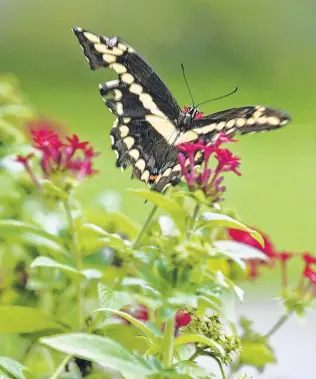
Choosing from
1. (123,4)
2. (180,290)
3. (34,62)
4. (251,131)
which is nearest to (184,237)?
(180,290)

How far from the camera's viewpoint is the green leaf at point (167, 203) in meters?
0.75

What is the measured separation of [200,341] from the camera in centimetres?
71

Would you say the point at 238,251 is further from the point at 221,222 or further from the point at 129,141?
the point at 129,141

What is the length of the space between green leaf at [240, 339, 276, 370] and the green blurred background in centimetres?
151

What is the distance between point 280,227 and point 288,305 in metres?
2.32

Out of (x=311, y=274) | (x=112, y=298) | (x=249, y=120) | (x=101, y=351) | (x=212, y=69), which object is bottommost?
(x=101, y=351)

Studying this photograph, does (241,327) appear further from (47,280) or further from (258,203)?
(258,203)

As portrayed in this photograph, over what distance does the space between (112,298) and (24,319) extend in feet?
0.41

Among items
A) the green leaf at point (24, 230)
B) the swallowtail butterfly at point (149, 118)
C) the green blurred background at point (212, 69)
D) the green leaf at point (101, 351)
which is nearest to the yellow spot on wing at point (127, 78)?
the swallowtail butterfly at point (149, 118)

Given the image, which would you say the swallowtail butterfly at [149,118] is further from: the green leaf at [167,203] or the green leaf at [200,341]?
the green leaf at [200,341]

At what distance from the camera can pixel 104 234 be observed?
0.82 metres

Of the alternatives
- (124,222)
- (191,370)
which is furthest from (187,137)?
(191,370)

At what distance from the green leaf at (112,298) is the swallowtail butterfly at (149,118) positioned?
0.46 ft

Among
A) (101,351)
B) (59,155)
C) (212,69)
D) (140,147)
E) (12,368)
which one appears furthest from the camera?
(212,69)
